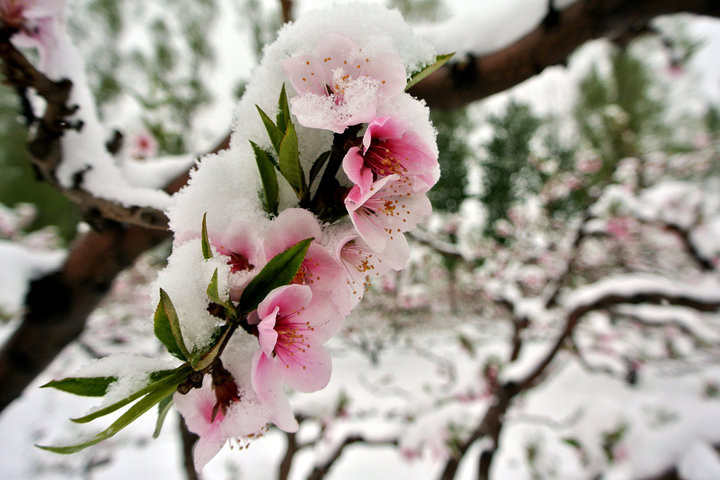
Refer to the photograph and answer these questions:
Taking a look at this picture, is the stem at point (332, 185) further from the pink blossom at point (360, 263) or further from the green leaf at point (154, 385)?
the green leaf at point (154, 385)

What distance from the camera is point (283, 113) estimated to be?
1.08 ft

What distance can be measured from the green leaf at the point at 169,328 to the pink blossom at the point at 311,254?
0.30 feet

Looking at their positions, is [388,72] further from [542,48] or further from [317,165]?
[542,48]

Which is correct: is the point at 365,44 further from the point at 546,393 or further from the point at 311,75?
the point at 546,393

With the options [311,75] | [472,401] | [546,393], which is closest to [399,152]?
[311,75]

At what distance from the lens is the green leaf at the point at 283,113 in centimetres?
33

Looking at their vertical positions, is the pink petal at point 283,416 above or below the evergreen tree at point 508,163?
above

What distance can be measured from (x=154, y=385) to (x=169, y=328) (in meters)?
0.04

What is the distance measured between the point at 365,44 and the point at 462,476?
15.0ft

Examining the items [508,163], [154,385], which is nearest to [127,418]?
[154,385]

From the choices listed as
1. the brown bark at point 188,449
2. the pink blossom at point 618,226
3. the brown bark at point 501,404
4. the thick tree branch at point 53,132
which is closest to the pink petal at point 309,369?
the thick tree branch at point 53,132

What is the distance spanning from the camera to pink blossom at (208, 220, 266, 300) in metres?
0.32

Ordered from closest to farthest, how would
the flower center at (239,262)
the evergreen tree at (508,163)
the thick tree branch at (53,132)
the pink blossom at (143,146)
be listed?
the flower center at (239,262), the thick tree branch at (53,132), the pink blossom at (143,146), the evergreen tree at (508,163)

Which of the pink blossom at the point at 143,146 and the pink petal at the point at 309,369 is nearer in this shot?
the pink petal at the point at 309,369
